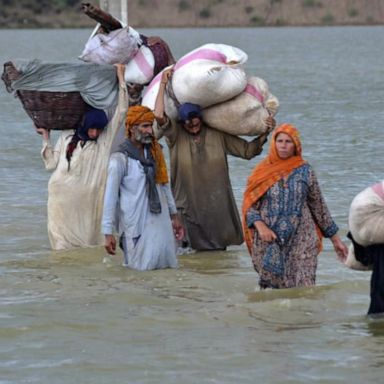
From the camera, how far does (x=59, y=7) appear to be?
3728 inches

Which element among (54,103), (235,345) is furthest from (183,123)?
(235,345)

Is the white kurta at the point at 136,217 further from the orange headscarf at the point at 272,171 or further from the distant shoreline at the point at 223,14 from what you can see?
the distant shoreline at the point at 223,14

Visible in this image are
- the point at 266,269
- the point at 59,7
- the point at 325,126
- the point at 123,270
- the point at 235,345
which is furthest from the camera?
the point at 59,7

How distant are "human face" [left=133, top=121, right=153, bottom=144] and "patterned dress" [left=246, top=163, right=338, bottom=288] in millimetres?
1047

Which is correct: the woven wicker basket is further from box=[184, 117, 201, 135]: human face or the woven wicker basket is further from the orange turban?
the orange turban

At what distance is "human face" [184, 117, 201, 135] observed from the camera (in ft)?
34.2

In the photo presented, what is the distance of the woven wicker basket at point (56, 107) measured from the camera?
10.8 m

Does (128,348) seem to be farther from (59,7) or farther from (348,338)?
(59,7)

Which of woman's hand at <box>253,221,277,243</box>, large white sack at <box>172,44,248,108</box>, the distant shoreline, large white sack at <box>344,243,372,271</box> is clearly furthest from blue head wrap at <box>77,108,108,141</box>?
the distant shoreline

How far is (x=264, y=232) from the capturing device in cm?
877

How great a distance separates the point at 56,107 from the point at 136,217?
4.90 ft

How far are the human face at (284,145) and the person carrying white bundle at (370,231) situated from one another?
956 mm

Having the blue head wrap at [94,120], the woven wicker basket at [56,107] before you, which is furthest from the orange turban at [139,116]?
the woven wicker basket at [56,107]

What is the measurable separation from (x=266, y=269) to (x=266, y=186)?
1.61ft
